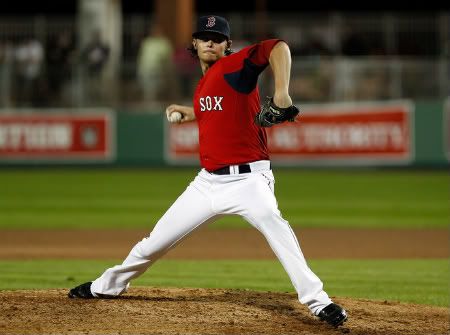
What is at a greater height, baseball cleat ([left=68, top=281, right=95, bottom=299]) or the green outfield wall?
the green outfield wall

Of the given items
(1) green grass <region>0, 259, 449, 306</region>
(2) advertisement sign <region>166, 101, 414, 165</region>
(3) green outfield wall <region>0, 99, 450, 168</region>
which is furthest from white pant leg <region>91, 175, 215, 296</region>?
(3) green outfield wall <region>0, 99, 450, 168</region>

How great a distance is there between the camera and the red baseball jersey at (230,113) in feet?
20.3

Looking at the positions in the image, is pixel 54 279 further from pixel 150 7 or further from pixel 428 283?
pixel 150 7

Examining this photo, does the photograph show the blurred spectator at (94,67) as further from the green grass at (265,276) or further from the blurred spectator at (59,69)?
the green grass at (265,276)

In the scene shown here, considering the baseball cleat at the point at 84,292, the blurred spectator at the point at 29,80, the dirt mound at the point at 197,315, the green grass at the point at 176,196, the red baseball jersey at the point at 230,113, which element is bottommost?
the green grass at the point at 176,196

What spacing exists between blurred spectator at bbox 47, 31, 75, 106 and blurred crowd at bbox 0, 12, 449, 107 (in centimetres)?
2

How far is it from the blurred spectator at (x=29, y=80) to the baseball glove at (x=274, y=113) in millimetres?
17670

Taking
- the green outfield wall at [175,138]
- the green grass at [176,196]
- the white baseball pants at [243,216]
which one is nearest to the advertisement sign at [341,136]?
the green outfield wall at [175,138]

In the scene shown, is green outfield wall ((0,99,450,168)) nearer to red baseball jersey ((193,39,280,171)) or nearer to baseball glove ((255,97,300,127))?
red baseball jersey ((193,39,280,171))

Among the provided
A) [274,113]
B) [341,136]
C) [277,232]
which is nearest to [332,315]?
[277,232]

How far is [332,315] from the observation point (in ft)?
20.1

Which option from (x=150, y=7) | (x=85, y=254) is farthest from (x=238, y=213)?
(x=150, y=7)

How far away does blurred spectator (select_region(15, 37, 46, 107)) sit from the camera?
22.9 m

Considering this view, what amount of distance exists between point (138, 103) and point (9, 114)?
9.89 feet
